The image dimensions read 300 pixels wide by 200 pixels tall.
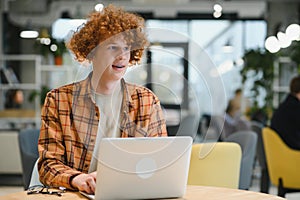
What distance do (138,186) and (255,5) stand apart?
985 centimetres

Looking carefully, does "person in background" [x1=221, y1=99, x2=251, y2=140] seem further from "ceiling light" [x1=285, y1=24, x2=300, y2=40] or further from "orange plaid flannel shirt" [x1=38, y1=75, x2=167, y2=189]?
"orange plaid flannel shirt" [x1=38, y1=75, x2=167, y2=189]

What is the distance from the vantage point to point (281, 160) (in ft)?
17.0

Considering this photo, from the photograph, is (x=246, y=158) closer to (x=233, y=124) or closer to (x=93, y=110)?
(x=93, y=110)

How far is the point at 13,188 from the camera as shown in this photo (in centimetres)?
726

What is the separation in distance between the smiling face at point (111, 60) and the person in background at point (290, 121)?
3.25m

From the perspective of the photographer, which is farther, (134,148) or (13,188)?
(13,188)

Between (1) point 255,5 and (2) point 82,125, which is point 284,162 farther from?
(1) point 255,5

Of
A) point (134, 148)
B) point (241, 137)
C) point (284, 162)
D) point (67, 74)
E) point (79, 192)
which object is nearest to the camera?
point (134, 148)

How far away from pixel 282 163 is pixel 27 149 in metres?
2.21

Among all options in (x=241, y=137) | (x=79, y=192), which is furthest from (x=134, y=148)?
(x=241, y=137)

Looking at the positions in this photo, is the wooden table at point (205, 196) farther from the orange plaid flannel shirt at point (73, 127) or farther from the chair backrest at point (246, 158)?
the chair backrest at point (246, 158)

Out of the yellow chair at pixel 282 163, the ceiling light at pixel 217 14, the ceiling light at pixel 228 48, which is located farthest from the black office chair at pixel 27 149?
the ceiling light at pixel 217 14

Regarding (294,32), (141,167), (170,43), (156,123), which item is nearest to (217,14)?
(170,43)

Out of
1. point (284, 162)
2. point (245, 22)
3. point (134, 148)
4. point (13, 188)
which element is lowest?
point (13, 188)
